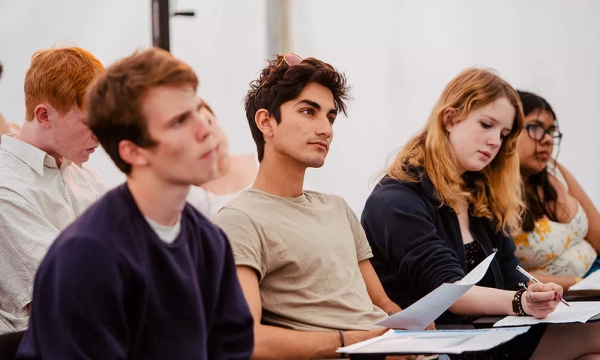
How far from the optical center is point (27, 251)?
1.81 metres

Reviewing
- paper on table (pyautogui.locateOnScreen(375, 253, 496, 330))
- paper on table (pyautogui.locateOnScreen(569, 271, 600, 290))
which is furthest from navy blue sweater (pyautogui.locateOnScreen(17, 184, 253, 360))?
paper on table (pyautogui.locateOnScreen(569, 271, 600, 290))

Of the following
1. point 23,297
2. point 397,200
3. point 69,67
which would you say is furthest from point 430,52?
point 23,297

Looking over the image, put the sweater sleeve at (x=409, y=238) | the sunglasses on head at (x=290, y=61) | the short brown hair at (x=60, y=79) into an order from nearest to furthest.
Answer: the short brown hair at (x=60, y=79), the sunglasses on head at (x=290, y=61), the sweater sleeve at (x=409, y=238)

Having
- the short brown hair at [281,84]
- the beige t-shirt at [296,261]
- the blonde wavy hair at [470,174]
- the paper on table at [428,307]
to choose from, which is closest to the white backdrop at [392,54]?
the blonde wavy hair at [470,174]

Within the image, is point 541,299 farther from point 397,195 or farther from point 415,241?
point 397,195

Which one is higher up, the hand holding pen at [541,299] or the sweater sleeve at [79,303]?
the sweater sleeve at [79,303]

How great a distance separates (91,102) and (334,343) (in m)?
0.81

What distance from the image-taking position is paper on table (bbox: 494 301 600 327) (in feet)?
6.65

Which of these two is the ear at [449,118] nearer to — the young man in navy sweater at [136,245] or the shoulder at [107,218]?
the young man in navy sweater at [136,245]

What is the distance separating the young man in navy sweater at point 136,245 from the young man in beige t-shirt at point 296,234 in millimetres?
429

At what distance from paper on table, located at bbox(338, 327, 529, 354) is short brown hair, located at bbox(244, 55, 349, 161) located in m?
0.61

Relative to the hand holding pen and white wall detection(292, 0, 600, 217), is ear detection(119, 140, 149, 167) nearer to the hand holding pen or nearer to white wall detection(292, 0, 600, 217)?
the hand holding pen

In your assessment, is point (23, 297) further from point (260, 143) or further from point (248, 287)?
point (260, 143)

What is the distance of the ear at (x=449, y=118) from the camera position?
8.51ft
